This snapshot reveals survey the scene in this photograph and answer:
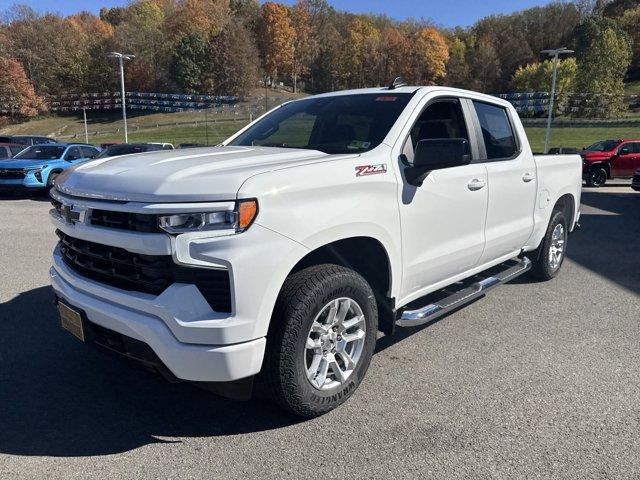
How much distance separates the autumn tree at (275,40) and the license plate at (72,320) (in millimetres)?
91529

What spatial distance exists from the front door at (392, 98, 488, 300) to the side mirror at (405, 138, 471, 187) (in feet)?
0.32

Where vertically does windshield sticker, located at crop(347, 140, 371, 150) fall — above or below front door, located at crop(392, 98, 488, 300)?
above

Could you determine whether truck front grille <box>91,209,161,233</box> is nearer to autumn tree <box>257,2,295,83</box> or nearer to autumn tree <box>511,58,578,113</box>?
autumn tree <box>511,58,578,113</box>

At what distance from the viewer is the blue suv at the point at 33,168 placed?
533 inches

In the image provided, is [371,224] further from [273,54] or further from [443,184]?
[273,54]

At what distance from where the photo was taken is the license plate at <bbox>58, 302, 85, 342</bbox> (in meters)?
2.86

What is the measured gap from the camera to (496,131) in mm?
4660

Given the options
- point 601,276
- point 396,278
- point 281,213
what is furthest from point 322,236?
point 601,276

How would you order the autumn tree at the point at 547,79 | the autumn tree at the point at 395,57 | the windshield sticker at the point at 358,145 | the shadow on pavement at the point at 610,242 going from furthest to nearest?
1. the autumn tree at the point at 395,57
2. the autumn tree at the point at 547,79
3. the shadow on pavement at the point at 610,242
4. the windshield sticker at the point at 358,145

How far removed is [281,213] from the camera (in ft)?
8.49

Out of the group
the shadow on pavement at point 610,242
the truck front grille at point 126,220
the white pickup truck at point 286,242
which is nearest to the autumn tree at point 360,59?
the shadow on pavement at point 610,242

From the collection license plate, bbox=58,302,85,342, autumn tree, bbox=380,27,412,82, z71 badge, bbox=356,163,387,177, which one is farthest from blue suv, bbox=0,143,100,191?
autumn tree, bbox=380,27,412,82

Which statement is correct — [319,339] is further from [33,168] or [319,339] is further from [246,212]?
Answer: [33,168]

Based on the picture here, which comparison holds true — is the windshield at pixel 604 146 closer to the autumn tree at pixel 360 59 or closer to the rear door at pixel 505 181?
the rear door at pixel 505 181
